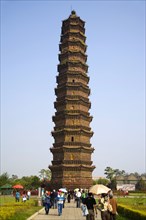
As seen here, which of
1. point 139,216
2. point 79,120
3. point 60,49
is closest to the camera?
point 139,216

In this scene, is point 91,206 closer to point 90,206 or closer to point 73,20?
point 90,206

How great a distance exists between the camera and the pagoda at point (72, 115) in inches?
1784

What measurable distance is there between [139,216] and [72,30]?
140ft

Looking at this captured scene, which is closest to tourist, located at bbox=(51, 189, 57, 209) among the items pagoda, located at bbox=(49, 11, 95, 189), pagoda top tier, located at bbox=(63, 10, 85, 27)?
pagoda, located at bbox=(49, 11, 95, 189)

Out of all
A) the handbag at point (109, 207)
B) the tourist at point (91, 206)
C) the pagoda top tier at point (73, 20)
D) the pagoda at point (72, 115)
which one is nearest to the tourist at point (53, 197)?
the tourist at point (91, 206)

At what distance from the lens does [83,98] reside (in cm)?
→ 5009

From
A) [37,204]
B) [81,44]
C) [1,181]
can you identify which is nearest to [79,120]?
[81,44]

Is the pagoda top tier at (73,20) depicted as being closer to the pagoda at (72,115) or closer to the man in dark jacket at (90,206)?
the pagoda at (72,115)

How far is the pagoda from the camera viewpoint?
1784 inches

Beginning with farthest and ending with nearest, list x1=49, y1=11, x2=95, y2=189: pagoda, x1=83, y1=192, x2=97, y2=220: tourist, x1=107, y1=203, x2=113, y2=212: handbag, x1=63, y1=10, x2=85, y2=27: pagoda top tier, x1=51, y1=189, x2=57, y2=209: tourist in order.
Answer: x1=63, y1=10, x2=85, y2=27: pagoda top tier, x1=49, y1=11, x2=95, y2=189: pagoda, x1=51, y1=189, x2=57, y2=209: tourist, x1=83, y1=192, x2=97, y2=220: tourist, x1=107, y1=203, x2=113, y2=212: handbag

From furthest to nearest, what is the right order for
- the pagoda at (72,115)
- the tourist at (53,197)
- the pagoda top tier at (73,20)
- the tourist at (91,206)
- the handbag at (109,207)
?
the pagoda top tier at (73,20) → the pagoda at (72,115) → the tourist at (53,197) → the tourist at (91,206) → the handbag at (109,207)

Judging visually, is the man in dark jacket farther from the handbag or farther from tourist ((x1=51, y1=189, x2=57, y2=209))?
tourist ((x1=51, y1=189, x2=57, y2=209))

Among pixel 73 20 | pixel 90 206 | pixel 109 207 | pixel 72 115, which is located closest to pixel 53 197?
pixel 90 206

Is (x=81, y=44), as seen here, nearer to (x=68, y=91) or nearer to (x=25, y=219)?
(x=68, y=91)
